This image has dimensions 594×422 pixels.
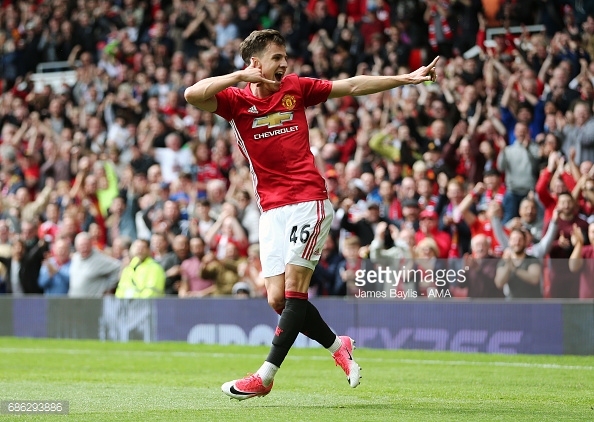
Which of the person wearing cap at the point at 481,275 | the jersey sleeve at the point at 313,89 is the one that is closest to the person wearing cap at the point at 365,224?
the person wearing cap at the point at 481,275

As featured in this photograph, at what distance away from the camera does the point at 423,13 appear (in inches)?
726

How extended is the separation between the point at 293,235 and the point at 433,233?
6.78m

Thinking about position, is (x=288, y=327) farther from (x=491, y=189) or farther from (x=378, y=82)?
(x=491, y=189)

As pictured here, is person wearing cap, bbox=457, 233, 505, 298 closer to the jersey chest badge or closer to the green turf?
the green turf

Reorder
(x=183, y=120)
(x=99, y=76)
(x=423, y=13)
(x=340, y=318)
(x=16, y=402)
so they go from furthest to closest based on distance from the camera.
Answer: (x=99, y=76), (x=183, y=120), (x=423, y=13), (x=340, y=318), (x=16, y=402)

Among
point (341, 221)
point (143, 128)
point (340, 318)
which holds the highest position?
point (143, 128)

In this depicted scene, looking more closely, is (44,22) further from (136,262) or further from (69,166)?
(136,262)

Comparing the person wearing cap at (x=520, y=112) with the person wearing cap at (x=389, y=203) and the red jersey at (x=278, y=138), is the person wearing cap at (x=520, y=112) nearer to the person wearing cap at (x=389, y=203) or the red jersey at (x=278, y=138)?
the person wearing cap at (x=389, y=203)

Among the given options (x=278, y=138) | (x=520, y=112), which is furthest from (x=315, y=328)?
(x=520, y=112)

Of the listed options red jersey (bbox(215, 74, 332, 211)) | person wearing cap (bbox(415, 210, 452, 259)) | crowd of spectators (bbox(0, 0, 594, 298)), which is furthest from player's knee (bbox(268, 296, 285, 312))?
person wearing cap (bbox(415, 210, 452, 259))

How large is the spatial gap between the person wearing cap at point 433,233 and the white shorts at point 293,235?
6446mm

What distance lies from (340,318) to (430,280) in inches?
59.8

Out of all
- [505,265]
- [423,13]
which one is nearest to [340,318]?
[505,265]

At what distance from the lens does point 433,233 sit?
46.1 ft
